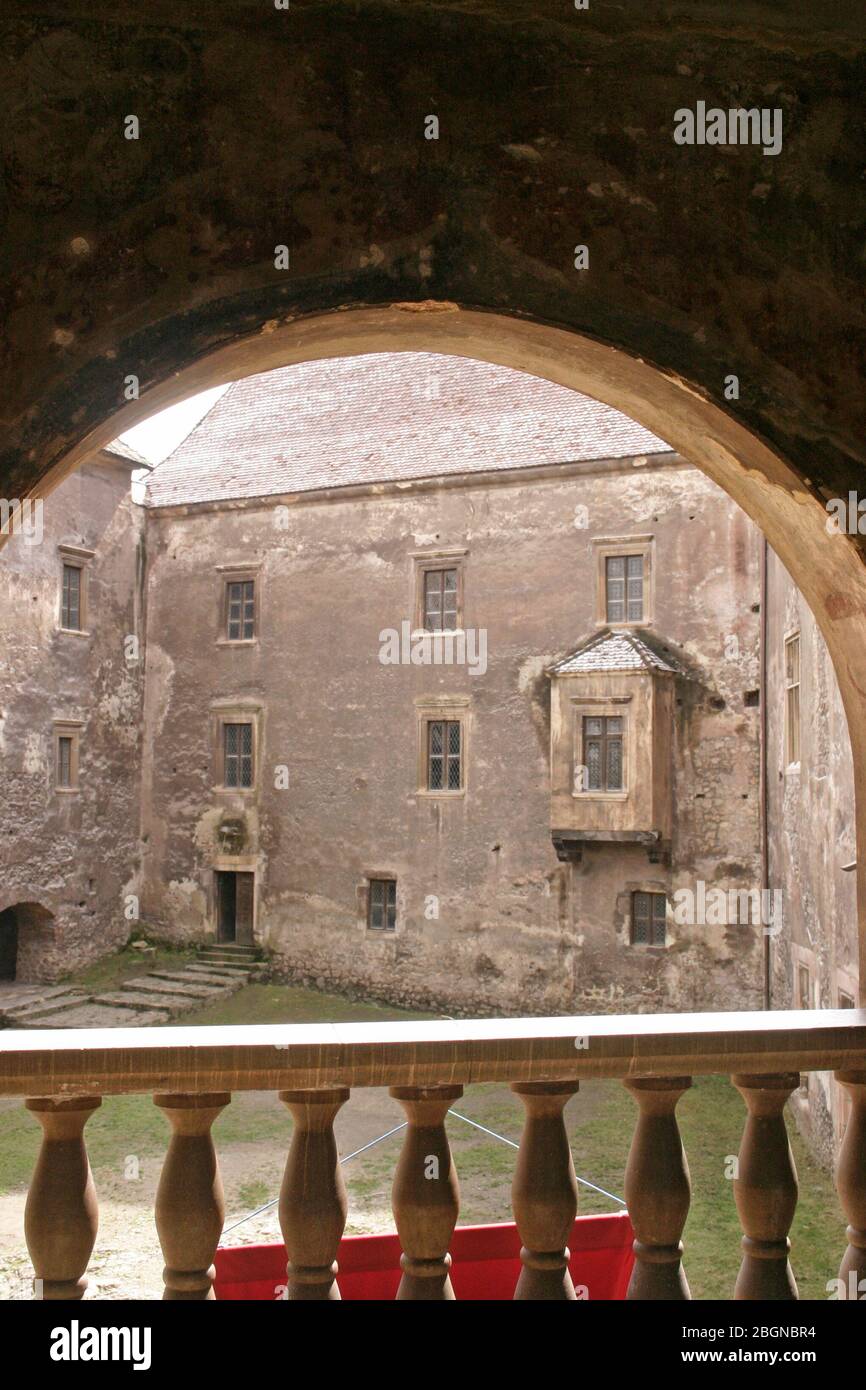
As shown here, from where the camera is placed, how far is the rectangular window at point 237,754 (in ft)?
67.6

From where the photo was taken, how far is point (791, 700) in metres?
14.3

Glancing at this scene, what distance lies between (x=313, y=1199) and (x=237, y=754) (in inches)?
749

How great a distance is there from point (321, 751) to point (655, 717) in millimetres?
6192

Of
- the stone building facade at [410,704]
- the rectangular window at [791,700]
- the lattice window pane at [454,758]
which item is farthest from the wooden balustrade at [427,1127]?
the lattice window pane at [454,758]

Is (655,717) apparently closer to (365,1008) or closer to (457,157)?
(365,1008)

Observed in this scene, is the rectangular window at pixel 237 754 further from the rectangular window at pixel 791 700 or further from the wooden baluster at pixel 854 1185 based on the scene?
the wooden baluster at pixel 854 1185

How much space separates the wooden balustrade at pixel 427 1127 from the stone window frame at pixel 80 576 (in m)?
18.5

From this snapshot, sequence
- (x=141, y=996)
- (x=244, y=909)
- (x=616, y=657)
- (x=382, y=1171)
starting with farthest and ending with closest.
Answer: (x=244, y=909), (x=141, y=996), (x=616, y=657), (x=382, y=1171)

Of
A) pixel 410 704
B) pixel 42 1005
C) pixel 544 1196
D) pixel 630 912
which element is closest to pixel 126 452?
pixel 410 704

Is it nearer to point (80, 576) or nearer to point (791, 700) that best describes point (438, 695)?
point (791, 700)

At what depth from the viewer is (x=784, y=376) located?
2609mm

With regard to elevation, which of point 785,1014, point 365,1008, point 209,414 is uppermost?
point 209,414
